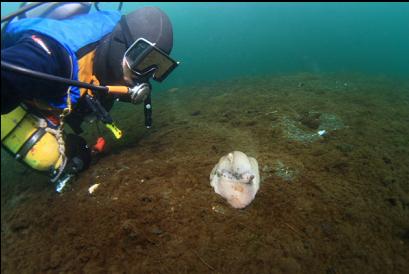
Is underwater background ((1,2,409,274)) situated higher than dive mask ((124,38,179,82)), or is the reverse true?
dive mask ((124,38,179,82))

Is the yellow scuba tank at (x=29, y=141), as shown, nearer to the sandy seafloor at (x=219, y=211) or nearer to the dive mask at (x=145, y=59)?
the sandy seafloor at (x=219, y=211)

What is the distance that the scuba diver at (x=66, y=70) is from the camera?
1.80m

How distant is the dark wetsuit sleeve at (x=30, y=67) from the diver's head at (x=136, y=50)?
2.33 ft

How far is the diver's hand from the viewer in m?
2.87

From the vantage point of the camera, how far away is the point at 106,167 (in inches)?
140

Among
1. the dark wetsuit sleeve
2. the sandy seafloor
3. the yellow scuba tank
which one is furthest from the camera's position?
the sandy seafloor

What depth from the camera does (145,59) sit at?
9.54 ft

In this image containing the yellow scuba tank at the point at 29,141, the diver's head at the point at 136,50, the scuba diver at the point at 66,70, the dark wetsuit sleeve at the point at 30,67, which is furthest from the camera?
the diver's head at the point at 136,50

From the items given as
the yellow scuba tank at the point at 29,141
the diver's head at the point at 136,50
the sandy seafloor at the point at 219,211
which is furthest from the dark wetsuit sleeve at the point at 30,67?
the sandy seafloor at the point at 219,211

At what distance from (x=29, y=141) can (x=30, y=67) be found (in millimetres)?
653

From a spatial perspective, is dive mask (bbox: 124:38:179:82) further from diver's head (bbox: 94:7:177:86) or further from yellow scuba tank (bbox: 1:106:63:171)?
yellow scuba tank (bbox: 1:106:63:171)

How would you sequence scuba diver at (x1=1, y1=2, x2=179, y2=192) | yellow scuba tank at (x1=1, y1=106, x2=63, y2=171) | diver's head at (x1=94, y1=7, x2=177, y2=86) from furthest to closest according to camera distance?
diver's head at (x1=94, y1=7, x2=177, y2=86)
yellow scuba tank at (x1=1, y1=106, x2=63, y2=171)
scuba diver at (x1=1, y1=2, x2=179, y2=192)

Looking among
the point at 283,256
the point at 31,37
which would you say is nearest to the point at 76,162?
the point at 31,37

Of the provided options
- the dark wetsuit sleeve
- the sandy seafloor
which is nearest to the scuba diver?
the dark wetsuit sleeve
